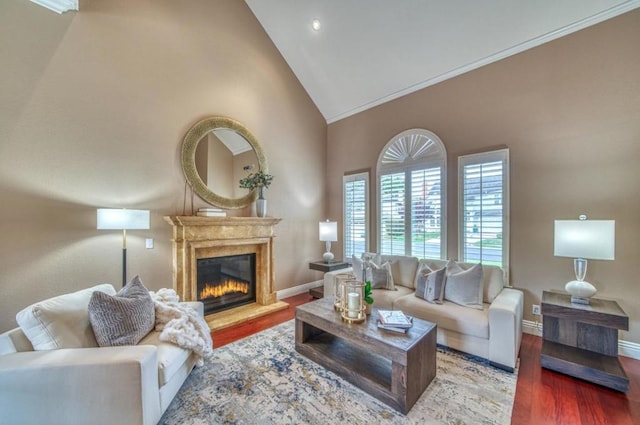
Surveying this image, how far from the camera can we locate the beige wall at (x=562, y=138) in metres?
2.53

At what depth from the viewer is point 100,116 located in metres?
2.77

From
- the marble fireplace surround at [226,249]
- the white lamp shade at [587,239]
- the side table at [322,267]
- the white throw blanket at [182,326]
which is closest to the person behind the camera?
the white throw blanket at [182,326]

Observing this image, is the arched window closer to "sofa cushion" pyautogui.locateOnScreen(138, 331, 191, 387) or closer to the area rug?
the area rug

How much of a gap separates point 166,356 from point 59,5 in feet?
11.4

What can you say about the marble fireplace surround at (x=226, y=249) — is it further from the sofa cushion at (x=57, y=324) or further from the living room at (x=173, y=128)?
the sofa cushion at (x=57, y=324)

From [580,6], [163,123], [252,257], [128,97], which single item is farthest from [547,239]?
[128,97]

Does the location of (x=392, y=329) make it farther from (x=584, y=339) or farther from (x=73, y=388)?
(x=73, y=388)

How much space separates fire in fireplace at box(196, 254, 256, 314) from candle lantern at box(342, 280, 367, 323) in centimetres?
220

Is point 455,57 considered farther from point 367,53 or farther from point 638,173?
point 638,173

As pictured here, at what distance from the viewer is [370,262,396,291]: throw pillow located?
3385mm

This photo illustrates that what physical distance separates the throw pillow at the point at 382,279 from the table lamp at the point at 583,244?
5.69 ft

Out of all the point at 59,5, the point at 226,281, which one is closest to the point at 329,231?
the point at 226,281

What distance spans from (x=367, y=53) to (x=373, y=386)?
4.29m

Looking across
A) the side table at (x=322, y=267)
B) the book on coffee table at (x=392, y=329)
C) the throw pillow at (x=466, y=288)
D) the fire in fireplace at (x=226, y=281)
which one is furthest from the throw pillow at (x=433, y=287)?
the fire in fireplace at (x=226, y=281)
